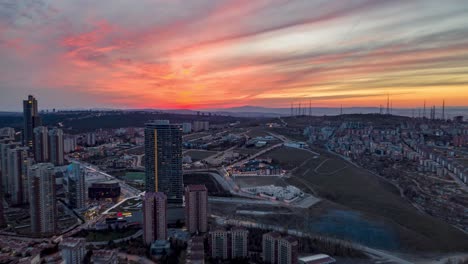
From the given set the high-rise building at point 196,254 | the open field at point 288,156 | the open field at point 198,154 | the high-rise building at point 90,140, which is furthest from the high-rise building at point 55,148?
the high-rise building at point 196,254

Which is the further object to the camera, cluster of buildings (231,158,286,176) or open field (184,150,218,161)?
open field (184,150,218,161)

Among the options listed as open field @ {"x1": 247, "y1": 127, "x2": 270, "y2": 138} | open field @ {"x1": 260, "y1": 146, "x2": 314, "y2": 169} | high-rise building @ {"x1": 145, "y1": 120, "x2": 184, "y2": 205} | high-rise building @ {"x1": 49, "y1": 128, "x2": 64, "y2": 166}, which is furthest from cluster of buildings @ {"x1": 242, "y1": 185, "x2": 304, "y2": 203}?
open field @ {"x1": 247, "y1": 127, "x2": 270, "y2": 138}

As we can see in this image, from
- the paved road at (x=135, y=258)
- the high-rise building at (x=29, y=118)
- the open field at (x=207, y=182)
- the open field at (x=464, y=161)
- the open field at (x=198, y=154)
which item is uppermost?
the high-rise building at (x=29, y=118)

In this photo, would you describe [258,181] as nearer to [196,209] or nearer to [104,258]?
[196,209]

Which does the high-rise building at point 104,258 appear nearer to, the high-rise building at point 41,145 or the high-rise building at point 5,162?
the high-rise building at point 5,162

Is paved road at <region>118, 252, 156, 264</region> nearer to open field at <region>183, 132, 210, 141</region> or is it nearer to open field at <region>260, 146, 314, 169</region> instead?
open field at <region>260, 146, 314, 169</region>

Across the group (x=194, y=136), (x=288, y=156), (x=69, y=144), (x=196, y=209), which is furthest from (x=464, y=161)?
(x=69, y=144)
